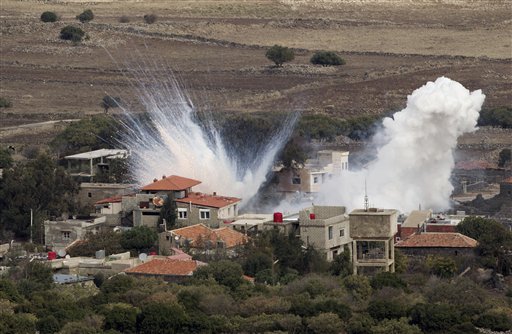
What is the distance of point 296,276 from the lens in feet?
229

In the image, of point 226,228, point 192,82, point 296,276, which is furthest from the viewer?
point 192,82

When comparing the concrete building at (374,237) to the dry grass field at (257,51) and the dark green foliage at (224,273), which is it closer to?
A: the dark green foliage at (224,273)

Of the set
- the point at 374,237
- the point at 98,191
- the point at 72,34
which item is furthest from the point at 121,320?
the point at 72,34

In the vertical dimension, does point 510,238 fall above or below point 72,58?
below

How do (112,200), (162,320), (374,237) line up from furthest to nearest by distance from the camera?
(112,200) < (374,237) < (162,320)

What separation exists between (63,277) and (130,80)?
55124 millimetres

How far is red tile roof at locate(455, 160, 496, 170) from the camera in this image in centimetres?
9594

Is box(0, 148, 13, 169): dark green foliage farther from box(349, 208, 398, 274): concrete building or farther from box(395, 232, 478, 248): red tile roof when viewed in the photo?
box(349, 208, 398, 274): concrete building

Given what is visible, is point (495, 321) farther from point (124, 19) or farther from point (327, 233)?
point (124, 19)

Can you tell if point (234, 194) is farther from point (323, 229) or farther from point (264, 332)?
point (264, 332)

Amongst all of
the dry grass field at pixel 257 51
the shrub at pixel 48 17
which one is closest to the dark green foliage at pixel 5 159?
the dry grass field at pixel 257 51

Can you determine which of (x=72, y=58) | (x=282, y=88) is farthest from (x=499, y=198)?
(x=72, y=58)

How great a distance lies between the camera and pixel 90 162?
91938 millimetres

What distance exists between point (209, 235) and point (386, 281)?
9255mm
